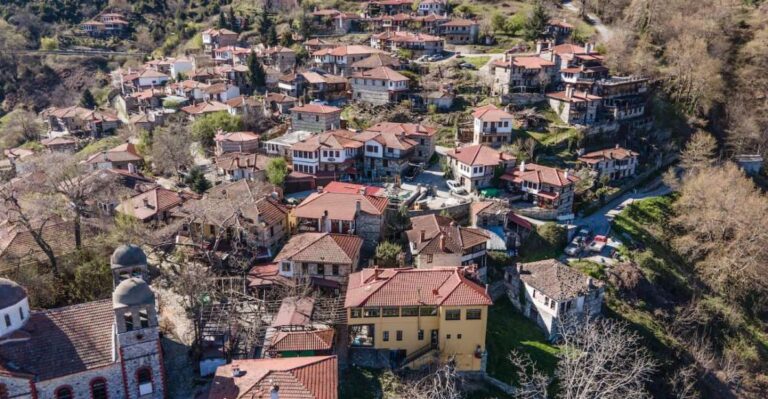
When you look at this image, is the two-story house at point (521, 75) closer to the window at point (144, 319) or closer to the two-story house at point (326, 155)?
the two-story house at point (326, 155)

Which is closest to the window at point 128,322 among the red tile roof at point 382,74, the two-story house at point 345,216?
the two-story house at point 345,216

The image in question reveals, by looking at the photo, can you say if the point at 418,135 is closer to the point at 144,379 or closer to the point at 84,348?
→ the point at 144,379

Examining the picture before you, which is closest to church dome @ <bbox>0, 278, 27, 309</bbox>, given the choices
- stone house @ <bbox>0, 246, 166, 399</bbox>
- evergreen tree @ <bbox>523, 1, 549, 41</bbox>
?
stone house @ <bbox>0, 246, 166, 399</bbox>

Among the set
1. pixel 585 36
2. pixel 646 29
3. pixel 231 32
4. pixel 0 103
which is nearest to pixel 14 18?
pixel 0 103

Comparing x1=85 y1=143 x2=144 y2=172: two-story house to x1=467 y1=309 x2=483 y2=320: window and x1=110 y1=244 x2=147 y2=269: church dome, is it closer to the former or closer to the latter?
x1=110 y1=244 x2=147 y2=269: church dome

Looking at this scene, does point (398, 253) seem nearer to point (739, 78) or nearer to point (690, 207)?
point (690, 207)
